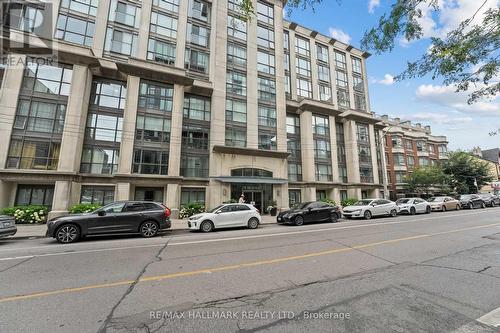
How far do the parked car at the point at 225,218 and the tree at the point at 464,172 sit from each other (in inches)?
1513

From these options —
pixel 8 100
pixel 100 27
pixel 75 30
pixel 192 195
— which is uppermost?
pixel 100 27

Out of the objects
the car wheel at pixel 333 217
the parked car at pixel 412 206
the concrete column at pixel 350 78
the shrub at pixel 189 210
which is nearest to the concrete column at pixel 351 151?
the concrete column at pixel 350 78

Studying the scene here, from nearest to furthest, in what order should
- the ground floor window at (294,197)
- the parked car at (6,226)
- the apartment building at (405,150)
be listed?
the parked car at (6,226), the ground floor window at (294,197), the apartment building at (405,150)

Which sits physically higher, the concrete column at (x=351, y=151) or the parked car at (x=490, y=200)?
the concrete column at (x=351, y=151)

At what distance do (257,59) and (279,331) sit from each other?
28.2 m

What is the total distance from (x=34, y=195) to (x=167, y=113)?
12186 millimetres

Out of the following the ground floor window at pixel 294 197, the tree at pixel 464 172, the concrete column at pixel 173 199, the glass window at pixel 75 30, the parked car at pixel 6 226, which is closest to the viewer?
the parked car at pixel 6 226

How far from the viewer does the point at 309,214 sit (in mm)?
15312

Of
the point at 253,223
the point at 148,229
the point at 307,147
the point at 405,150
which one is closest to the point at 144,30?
the point at 148,229

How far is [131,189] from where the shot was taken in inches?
765

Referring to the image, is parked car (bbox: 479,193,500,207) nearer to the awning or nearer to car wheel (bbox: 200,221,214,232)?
the awning

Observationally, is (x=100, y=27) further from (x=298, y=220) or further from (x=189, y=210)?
(x=298, y=220)

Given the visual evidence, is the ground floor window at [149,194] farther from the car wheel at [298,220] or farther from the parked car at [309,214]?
the car wheel at [298,220]

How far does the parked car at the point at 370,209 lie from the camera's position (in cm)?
1766
